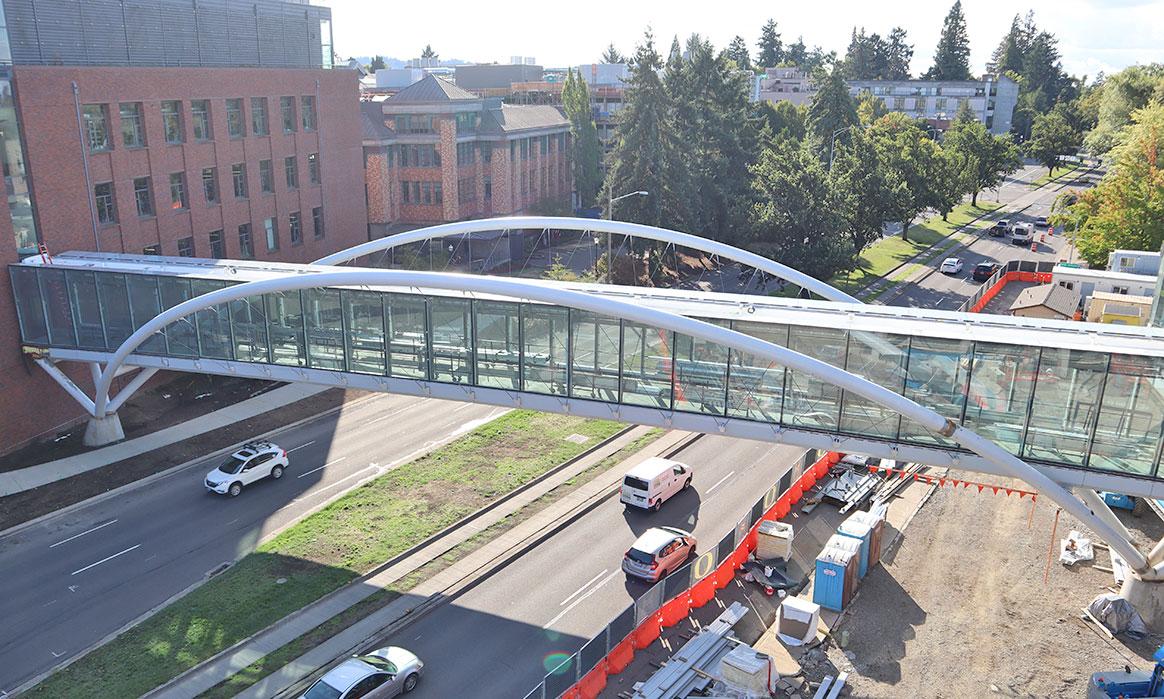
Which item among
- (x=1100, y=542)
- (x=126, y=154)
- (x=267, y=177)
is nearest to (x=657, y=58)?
(x=267, y=177)

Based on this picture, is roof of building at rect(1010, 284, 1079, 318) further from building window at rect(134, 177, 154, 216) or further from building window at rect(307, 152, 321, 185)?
building window at rect(134, 177, 154, 216)

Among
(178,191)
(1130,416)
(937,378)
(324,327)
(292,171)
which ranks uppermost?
(292,171)

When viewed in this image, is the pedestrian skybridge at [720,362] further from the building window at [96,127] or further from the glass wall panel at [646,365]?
the building window at [96,127]

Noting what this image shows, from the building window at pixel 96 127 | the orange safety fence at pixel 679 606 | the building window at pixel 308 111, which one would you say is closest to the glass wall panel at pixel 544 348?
the orange safety fence at pixel 679 606

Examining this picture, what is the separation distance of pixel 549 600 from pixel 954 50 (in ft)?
608

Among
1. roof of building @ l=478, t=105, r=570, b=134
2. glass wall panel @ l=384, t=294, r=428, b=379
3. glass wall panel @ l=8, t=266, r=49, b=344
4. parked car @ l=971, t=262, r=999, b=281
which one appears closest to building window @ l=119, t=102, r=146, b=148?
glass wall panel @ l=8, t=266, r=49, b=344

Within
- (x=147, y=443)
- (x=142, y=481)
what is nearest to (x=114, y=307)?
(x=147, y=443)

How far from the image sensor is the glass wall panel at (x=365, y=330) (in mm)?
28641

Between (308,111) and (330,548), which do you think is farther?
(308,111)

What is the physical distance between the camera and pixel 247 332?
103 ft

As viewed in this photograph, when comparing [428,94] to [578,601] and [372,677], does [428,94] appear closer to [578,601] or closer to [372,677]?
[578,601]

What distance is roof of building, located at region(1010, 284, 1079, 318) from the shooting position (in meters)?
52.3

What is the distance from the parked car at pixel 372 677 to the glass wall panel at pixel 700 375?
10200 millimetres

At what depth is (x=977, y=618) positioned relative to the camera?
25.2 metres
